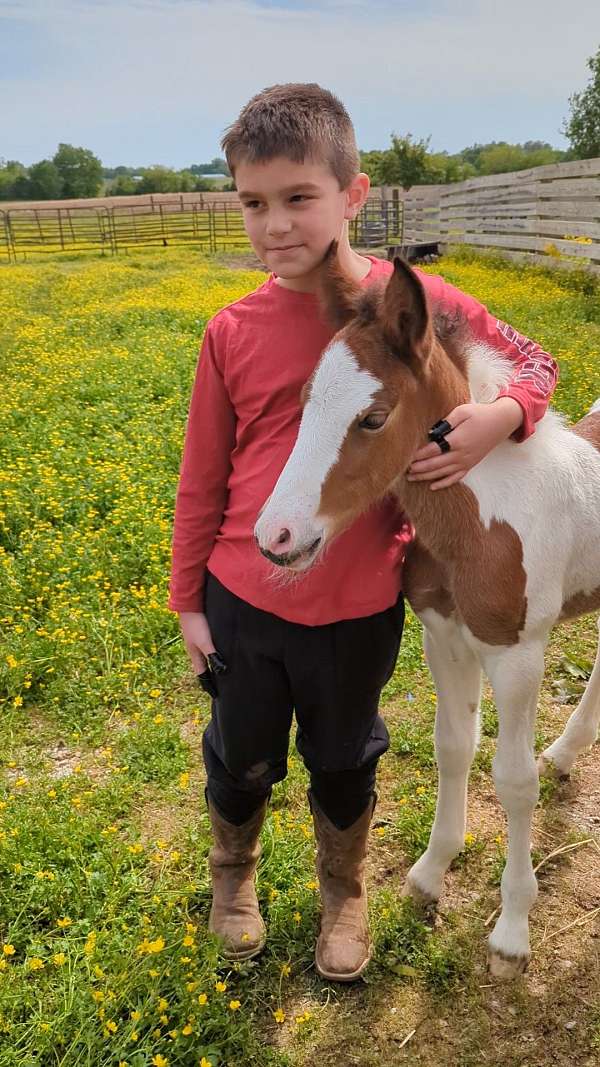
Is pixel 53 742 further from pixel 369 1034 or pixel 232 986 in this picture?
pixel 369 1034

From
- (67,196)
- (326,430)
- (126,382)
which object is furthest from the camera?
(67,196)

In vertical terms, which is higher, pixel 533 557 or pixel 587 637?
pixel 533 557

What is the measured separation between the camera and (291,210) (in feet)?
5.73

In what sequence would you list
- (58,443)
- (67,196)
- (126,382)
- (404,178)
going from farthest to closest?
(67,196) < (404,178) < (126,382) < (58,443)

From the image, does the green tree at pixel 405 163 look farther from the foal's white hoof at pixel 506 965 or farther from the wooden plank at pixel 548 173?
the foal's white hoof at pixel 506 965

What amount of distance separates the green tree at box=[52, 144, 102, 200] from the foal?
278 feet

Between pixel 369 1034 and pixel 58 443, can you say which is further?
pixel 58 443

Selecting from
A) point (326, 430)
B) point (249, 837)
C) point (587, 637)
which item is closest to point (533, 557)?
point (326, 430)

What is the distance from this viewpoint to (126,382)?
7984 mm

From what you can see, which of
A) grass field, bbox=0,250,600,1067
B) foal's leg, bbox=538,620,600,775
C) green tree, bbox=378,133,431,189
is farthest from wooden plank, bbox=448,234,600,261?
green tree, bbox=378,133,431,189

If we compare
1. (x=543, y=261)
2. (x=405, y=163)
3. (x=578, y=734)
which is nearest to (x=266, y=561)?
(x=578, y=734)

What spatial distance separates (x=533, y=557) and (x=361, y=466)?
0.64 m

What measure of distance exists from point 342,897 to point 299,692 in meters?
0.80

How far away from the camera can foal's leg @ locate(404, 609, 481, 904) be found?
2.26m
